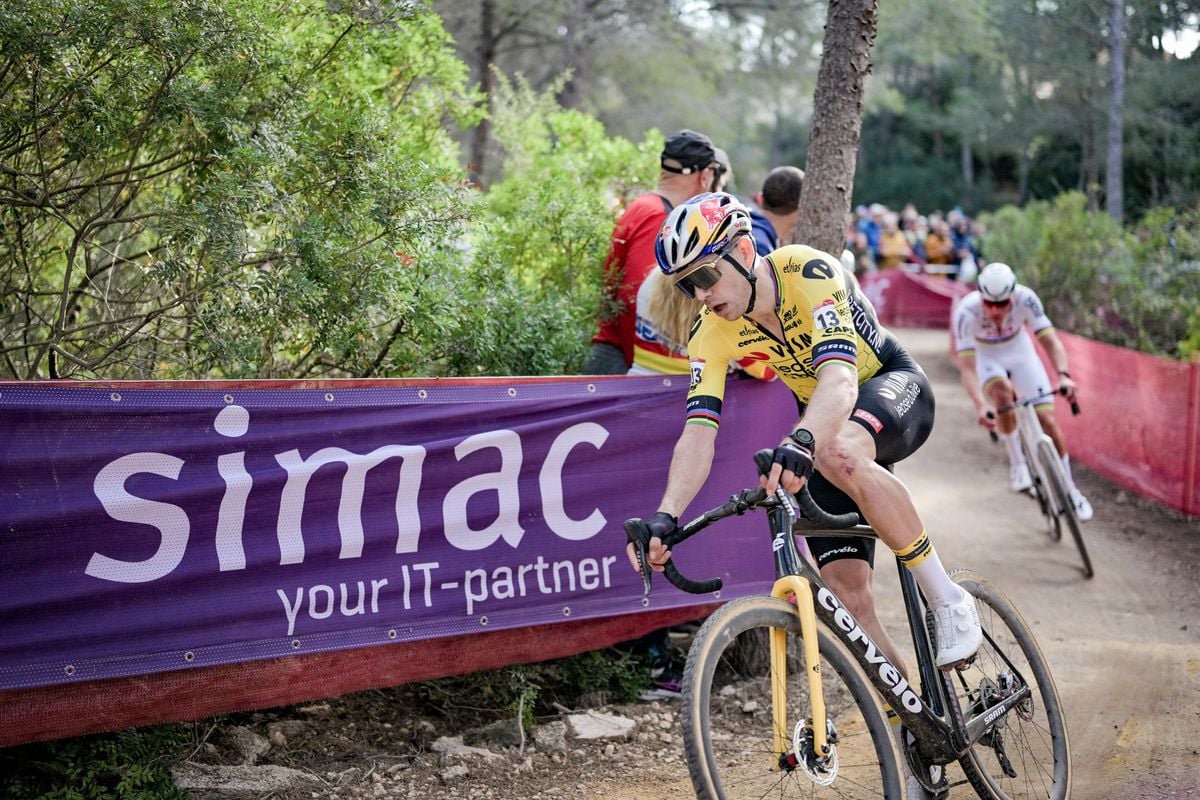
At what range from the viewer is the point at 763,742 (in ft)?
16.3

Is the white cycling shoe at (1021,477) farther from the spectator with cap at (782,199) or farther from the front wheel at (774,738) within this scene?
the front wheel at (774,738)

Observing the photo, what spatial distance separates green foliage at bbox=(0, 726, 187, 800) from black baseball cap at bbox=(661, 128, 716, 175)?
372 cm

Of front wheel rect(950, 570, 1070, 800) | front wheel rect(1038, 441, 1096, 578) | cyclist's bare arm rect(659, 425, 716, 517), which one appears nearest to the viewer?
cyclist's bare arm rect(659, 425, 716, 517)

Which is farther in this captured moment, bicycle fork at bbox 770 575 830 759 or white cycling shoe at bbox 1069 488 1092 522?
white cycling shoe at bbox 1069 488 1092 522

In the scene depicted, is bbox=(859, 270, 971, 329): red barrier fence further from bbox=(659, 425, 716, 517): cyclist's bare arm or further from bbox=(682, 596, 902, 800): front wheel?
bbox=(659, 425, 716, 517): cyclist's bare arm

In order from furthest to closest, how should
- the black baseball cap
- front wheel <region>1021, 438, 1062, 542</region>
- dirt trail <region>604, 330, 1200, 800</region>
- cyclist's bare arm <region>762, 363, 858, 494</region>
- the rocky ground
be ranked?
front wheel <region>1021, 438, 1062, 542</region> → the black baseball cap → dirt trail <region>604, 330, 1200, 800</region> → the rocky ground → cyclist's bare arm <region>762, 363, 858, 494</region>

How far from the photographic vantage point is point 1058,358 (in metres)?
8.25

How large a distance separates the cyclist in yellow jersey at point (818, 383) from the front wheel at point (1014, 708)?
37 cm

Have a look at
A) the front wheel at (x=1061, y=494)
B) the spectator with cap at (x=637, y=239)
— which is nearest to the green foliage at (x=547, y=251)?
the spectator with cap at (x=637, y=239)

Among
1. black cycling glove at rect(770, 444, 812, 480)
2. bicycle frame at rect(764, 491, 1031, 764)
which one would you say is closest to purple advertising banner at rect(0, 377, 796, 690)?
bicycle frame at rect(764, 491, 1031, 764)

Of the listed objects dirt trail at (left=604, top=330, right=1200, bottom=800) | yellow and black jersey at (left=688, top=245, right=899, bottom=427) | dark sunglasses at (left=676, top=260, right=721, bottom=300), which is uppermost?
dark sunglasses at (left=676, top=260, right=721, bottom=300)

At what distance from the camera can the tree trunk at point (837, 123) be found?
576 cm

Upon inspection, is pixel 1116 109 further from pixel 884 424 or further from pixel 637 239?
pixel 884 424

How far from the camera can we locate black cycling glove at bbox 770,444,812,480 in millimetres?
3111
